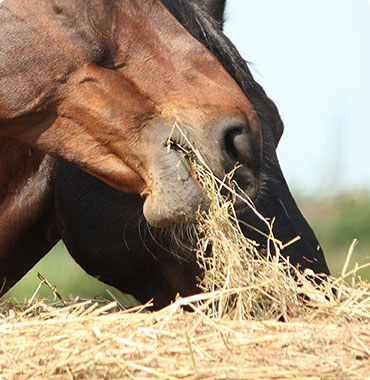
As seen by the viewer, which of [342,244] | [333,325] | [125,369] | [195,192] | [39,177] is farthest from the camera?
[342,244]

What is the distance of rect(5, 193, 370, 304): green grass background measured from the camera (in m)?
8.34

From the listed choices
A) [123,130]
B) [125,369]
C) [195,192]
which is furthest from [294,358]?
[123,130]

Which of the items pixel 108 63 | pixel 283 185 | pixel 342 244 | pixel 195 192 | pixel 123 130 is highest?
pixel 108 63

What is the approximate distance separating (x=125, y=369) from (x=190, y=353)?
6.8 inches

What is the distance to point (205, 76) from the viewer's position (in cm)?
270

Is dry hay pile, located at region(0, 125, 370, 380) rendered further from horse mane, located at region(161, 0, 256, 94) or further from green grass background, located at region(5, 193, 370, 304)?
green grass background, located at region(5, 193, 370, 304)

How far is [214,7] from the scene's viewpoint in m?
3.94

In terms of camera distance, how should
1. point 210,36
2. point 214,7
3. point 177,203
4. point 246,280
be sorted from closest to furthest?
1. point 246,280
2. point 177,203
3. point 210,36
4. point 214,7

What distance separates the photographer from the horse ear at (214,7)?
392cm

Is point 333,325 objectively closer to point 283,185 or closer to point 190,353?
point 190,353

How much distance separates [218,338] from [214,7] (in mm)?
2166

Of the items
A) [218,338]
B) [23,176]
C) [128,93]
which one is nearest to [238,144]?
[128,93]

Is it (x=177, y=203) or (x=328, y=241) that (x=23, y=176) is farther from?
(x=328, y=241)

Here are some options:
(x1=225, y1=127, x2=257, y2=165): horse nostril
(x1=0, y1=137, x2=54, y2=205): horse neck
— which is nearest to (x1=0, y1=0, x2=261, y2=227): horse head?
(x1=225, y1=127, x2=257, y2=165): horse nostril
